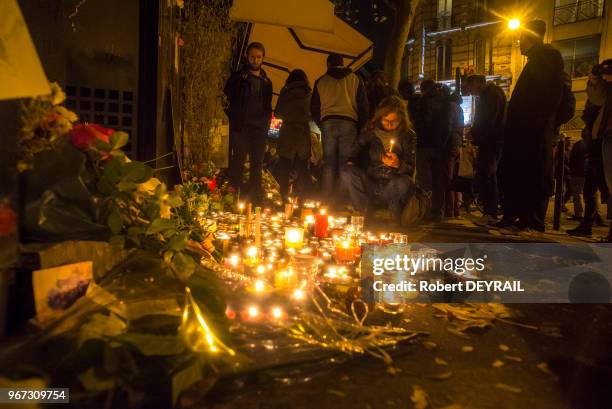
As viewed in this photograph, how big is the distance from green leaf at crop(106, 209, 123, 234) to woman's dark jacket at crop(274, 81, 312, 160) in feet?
18.1

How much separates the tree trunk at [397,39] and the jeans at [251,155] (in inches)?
207

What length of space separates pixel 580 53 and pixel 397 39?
77.5 feet

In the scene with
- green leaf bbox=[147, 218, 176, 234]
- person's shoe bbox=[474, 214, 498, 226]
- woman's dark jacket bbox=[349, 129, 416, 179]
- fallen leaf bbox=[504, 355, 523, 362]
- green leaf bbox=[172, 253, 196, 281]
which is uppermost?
woman's dark jacket bbox=[349, 129, 416, 179]

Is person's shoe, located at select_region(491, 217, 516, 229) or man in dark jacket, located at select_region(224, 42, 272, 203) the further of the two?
man in dark jacket, located at select_region(224, 42, 272, 203)

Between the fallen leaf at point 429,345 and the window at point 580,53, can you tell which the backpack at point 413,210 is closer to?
the fallen leaf at point 429,345

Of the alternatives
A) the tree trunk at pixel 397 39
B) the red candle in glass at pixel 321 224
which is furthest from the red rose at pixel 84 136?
the tree trunk at pixel 397 39

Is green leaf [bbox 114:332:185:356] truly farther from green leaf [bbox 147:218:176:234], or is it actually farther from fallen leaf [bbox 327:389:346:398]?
green leaf [bbox 147:218:176:234]

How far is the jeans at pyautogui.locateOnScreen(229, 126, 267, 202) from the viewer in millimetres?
7512

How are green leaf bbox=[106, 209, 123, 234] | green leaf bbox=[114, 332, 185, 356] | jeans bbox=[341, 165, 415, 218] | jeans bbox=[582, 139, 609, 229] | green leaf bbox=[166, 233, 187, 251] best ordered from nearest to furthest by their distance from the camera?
green leaf bbox=[114, 332, 185, 356] → green leaf bbox=[106, 209, 123, 234] → green leaf bbox=[166, 233, 187, 251] → jeans bbox=[582, 139, 609, 229] → jeans bbox=[341, 165, 415, 218]

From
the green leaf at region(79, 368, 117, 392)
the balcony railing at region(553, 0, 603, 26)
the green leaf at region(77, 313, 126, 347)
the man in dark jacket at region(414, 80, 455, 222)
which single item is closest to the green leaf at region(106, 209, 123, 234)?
the green leaf at region(77, 313, 126, 347)

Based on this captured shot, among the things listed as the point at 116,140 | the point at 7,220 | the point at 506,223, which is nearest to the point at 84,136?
the point at 116,140

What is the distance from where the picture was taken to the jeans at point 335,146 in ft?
25.2

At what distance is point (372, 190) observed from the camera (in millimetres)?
7449

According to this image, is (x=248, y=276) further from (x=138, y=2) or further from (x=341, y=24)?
(x=341, y=24)
